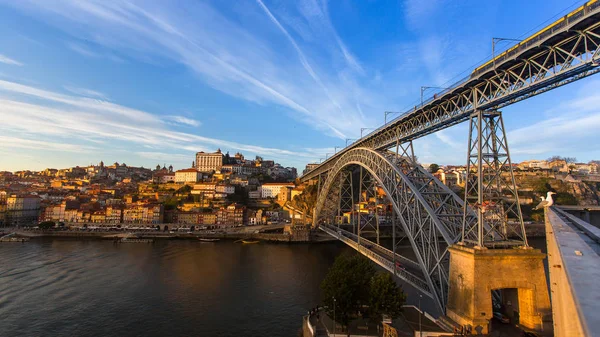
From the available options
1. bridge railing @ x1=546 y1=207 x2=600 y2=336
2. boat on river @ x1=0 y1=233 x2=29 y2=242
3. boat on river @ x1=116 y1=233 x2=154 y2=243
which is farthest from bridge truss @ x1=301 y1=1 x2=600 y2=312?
boat on river @ x1=0 y1=233 x2=29 y2=242

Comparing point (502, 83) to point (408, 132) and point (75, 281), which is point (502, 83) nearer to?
point (408, 132)

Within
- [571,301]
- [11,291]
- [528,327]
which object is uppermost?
[571,301]

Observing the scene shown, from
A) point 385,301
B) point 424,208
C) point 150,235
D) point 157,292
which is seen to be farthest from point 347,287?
point 150,235

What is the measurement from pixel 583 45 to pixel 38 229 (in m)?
68.5

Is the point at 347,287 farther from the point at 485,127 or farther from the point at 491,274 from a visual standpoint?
the point at 485,127

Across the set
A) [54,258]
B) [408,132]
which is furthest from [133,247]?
[408,132]

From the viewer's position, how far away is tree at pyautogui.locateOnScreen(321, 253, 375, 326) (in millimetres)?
14466

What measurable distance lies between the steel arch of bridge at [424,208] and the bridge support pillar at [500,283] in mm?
1620

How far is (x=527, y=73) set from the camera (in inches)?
471

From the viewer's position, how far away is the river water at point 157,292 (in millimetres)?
17641

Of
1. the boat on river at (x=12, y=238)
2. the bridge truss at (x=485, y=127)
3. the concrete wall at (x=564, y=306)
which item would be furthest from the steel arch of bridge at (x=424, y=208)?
the boat on river at (x=12, y=238)

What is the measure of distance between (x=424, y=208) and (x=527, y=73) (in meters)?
7.04

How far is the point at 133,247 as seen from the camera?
44031 mm

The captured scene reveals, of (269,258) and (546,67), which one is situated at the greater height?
(546,67)
